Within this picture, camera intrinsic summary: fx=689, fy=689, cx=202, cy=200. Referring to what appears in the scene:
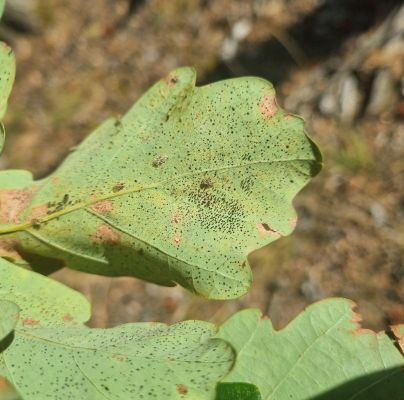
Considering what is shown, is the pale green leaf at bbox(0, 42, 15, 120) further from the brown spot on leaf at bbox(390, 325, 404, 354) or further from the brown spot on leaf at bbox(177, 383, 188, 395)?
the brown spot on leaf at bbox(390, 325, 404, 354)

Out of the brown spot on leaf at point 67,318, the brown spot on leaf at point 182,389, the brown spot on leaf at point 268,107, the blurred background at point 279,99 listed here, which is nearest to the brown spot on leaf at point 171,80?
the brown spot on leaf at point 268,107

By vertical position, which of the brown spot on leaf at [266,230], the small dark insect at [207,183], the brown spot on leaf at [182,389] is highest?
the small dark insect at [207,183]

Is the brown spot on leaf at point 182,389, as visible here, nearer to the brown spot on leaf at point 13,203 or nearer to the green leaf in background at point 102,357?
the green leaf in background at point 102,357

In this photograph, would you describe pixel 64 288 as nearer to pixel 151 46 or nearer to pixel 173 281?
pixel 173 281

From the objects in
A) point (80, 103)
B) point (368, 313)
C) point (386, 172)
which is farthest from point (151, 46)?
point (368, 313)

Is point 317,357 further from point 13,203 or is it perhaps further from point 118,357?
point 13,203

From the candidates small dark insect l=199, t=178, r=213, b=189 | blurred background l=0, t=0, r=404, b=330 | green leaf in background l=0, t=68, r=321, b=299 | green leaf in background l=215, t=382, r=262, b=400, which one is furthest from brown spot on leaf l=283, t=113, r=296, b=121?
blurred background l=0, t=0, r=404, b=330

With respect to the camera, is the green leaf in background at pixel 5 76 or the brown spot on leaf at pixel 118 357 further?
the green leaf in background at pixel 5 76

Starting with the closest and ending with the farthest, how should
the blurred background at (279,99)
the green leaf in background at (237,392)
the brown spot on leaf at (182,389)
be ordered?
the brown spot on leaf at (182,389), the green leaf in background at (237,392), the blurred background at (279,99)
